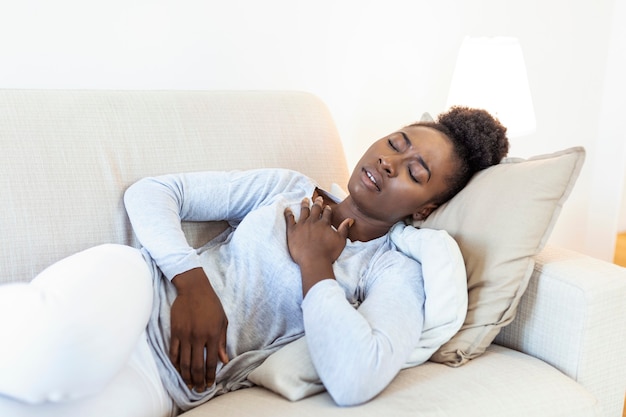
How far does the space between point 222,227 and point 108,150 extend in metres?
0.30

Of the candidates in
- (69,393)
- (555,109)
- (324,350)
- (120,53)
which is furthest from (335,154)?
(555,109)

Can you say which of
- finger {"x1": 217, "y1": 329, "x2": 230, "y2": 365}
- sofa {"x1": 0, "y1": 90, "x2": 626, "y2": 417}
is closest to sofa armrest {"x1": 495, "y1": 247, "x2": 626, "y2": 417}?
sofa {"x1": 0, "y1": 90, "x2": 626, "y2": 417}

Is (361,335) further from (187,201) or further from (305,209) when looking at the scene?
(187,201)

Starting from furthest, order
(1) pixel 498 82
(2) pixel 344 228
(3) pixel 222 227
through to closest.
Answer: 1. (1) pixel 498 82
2. (3) pixel 222 227
3. (2) pixel 344 228

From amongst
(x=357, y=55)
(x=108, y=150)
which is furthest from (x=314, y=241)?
(x=357, y=55)

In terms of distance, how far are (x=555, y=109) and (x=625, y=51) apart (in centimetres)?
34

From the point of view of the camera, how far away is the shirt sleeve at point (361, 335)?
112 cm

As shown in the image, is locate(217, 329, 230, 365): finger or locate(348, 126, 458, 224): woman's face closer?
locate(217, 329, 230, 365): finger

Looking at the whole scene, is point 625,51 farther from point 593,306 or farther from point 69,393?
point 69,393

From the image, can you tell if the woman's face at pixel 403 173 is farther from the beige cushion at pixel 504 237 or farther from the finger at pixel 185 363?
the finger at pixel 185 363

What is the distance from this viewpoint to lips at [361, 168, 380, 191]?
144 cm

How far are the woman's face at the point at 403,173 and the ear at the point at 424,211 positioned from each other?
0.09 ft

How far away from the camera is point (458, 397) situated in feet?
3.82

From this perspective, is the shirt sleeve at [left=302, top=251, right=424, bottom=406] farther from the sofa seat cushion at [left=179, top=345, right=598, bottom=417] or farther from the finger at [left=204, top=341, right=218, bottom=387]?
the finger at [left=204, top=341, right=218, bottom=387]
